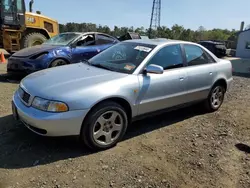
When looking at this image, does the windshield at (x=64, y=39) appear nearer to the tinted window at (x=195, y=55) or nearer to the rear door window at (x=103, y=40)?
the rear door window at (x=103, y=40)

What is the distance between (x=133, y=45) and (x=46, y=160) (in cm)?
242

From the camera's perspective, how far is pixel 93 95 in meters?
3.27

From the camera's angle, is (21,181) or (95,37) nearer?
(21,181)

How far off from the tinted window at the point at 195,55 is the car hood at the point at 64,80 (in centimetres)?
158

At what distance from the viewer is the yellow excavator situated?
436 inches

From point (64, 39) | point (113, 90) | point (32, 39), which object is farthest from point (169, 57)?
point (32, 39)

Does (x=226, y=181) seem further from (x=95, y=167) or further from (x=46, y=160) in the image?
(x=46, y=160)

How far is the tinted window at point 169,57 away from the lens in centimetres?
416

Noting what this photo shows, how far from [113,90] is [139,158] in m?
0.97

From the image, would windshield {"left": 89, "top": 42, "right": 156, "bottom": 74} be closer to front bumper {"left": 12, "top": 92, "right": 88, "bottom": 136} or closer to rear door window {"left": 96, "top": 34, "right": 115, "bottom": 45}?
front bumper {"left": 12, "top": 92, "right": 88, "bottom": 136}

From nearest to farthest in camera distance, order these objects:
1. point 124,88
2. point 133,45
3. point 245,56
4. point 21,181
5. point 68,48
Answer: point 21,181, point 124,88, point 133,45, point 68,48, point 245,56

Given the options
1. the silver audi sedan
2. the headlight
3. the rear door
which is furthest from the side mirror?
the headlight

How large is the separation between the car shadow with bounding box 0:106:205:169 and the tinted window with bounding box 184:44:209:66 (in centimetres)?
143

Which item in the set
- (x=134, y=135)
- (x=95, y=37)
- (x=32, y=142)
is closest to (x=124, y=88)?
(x=134, y=135)
